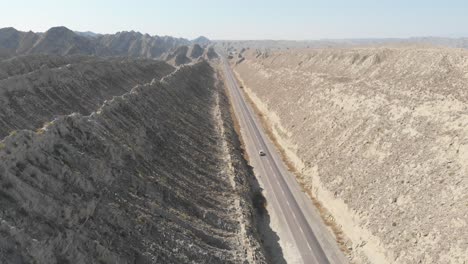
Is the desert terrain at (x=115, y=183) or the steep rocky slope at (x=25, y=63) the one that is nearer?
the desert terrain at (x=115, y=183)

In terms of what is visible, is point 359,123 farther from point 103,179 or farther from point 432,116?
point 103,179

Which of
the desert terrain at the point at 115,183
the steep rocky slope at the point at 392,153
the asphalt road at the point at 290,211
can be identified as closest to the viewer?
the desert terrain at the point at 115,183

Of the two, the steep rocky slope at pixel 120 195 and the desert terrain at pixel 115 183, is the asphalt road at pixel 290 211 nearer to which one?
the desert terrain at pixel 115 183

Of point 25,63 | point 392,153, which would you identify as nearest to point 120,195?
point 392,153

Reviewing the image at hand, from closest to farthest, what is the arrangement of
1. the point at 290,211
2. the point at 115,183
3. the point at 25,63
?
the point at 115,183, the point at 290,211, the point at 25,63

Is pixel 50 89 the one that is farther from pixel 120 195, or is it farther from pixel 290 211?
pixel 290 211

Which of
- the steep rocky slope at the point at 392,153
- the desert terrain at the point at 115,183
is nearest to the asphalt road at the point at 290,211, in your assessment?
the steep rocky slope at the point at 392,153
